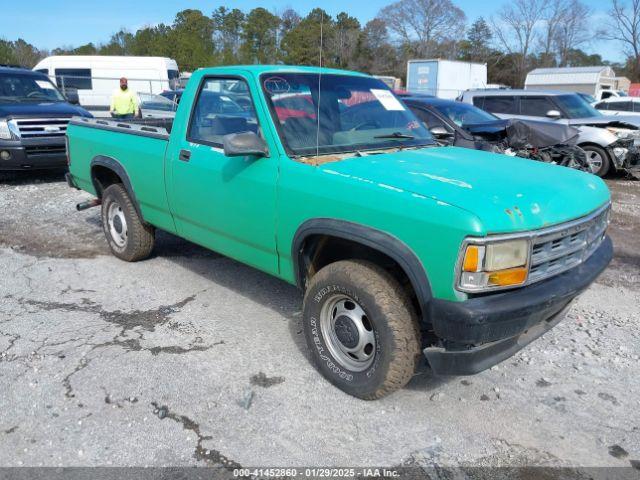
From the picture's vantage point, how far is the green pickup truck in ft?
8.90

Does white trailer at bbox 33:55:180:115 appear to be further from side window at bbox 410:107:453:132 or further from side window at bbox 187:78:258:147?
side window at bbox 187:78:258:147

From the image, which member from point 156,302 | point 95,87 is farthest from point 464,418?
point 95,87

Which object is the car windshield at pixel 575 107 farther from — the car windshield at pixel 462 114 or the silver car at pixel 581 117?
the car windshield at pixel 462 114

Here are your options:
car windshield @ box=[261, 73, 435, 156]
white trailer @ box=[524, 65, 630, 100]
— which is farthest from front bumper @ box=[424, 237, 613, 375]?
white trailer @ box=[524, 65, 630, 100]

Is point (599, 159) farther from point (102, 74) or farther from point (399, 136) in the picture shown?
point (102, 74)

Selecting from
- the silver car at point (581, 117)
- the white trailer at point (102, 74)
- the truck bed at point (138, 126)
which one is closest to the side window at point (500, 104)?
the silver car at point (581, 117)

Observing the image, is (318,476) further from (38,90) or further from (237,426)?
(38,90)

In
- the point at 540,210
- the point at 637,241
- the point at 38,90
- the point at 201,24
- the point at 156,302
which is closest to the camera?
the point at 540,210

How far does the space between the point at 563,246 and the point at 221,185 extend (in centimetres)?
232

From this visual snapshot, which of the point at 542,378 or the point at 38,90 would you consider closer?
the point at 542,378

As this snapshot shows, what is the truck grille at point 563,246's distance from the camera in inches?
111

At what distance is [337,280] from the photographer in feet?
10.4

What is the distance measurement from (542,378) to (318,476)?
174 centimetres

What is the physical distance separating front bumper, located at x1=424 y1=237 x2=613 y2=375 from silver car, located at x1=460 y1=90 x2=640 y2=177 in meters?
8.26
